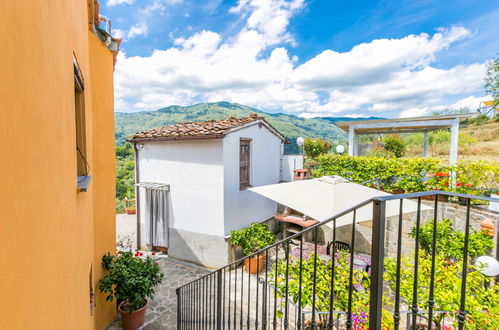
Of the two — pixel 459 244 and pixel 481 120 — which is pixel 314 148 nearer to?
pixel 459 244

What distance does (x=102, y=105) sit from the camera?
4.96 m

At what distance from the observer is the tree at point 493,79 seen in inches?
722

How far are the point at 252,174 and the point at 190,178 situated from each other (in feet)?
8.07

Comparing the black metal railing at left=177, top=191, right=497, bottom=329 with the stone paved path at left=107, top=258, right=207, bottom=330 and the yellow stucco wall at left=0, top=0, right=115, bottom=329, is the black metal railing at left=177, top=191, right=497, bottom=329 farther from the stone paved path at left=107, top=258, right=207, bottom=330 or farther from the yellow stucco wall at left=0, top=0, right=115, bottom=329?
the yellow stucco wall at left=0, top=0, right=115, bottom=329

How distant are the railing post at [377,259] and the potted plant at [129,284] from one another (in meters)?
4.91

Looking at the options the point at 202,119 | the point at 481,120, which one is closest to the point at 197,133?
the point at 481,120

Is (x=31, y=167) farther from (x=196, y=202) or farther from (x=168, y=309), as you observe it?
(x=196, y=202)

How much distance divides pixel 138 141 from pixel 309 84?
19.6 m

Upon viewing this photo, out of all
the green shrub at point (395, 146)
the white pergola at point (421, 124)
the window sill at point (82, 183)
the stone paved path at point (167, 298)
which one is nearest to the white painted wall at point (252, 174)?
the stone paved path at point (167, 298)

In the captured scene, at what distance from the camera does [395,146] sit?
14.7 m

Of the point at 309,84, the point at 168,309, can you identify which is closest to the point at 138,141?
the point at 168,309

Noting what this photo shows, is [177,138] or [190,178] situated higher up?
[177,138]

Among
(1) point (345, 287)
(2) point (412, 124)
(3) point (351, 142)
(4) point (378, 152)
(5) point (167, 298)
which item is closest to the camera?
(1) point (345, 287)

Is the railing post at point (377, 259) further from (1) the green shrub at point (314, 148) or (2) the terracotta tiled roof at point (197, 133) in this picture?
(1) the green shrub at point (314, 148)
